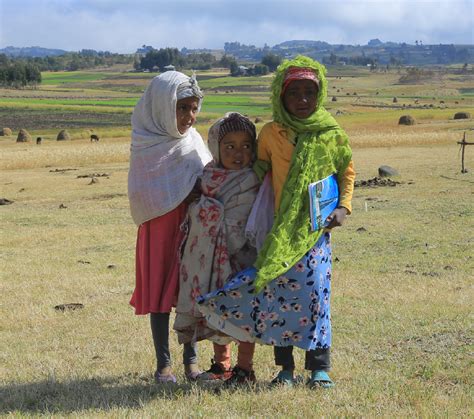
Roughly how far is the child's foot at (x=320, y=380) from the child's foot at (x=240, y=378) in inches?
15.4

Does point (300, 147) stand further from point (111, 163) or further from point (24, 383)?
point (111, 163)

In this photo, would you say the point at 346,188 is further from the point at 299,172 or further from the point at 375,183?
the point at 375,183

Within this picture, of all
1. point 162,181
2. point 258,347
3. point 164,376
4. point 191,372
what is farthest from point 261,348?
point 162,181

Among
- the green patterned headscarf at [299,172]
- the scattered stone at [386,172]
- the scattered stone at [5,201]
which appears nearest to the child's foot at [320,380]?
the green patterned headscarf at [299,172]

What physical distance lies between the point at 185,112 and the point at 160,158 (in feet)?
1.16

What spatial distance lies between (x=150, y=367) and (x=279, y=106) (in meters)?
2.36

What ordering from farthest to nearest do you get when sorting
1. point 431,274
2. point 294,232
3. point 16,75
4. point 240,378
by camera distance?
point 16,75
point 431,274
point 240,378
point 294,232

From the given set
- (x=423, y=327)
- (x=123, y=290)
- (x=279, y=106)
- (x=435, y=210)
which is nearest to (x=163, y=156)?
(x=279, y=106)

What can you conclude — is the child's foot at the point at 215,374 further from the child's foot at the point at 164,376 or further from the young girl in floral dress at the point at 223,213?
the young girl in floral dress at the point at 223,213

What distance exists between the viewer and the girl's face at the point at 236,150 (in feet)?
17.6

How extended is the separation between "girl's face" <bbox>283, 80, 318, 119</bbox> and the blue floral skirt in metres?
0.84

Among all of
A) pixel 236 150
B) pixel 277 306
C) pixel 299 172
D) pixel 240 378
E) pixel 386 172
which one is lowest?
pixel 386 172

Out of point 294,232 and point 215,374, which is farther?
point 215,374

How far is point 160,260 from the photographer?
224 inches
